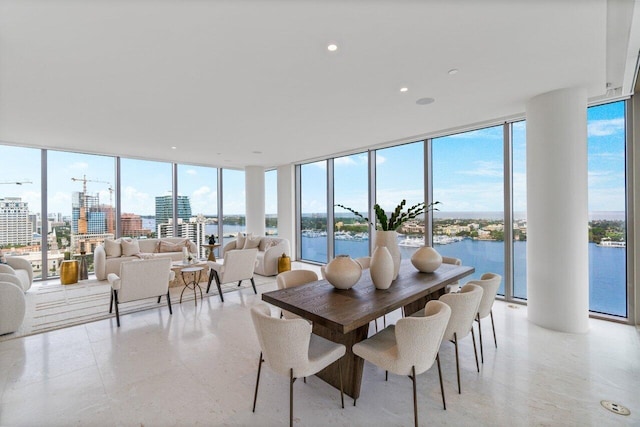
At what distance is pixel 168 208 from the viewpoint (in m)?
7.59

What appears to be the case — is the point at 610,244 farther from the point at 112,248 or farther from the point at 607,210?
the point at 112,248

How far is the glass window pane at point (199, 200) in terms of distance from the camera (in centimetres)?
782

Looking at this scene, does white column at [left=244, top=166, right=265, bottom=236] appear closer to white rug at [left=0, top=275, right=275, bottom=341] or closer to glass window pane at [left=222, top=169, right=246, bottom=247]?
glass window pane at [left=222, top=169, right=246, bottom=247]

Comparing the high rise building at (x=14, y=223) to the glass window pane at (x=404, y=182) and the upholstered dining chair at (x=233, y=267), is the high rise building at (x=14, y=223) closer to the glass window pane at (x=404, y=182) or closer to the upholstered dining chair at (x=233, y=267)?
the upholstered dining chair at (x=233, y=267)

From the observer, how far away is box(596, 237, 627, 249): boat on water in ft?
11.4

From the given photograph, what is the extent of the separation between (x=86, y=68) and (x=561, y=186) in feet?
16.8

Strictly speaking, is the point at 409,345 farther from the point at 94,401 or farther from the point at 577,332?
the point at 577,332

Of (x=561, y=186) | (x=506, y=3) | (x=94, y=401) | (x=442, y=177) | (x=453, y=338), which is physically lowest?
(x=94, y=401)

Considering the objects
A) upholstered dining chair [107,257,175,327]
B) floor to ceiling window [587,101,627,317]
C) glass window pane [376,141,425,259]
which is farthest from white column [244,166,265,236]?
floor to ceiling window [587,101,627,317]

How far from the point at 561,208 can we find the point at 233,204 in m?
7.92

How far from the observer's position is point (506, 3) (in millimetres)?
1824

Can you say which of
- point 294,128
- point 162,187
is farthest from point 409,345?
point 162,187

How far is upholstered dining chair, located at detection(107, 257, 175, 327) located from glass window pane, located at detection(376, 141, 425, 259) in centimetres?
392

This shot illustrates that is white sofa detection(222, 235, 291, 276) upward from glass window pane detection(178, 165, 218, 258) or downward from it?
downward
